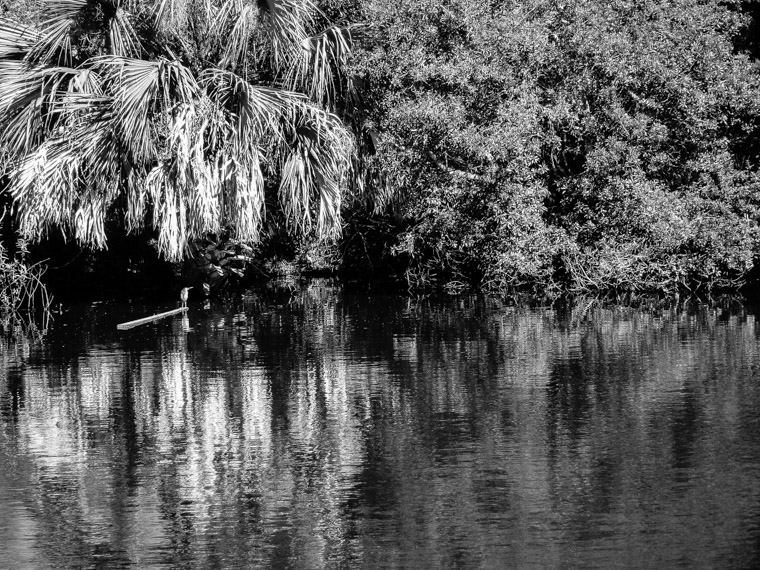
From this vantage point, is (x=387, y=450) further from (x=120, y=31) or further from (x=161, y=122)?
(x=120, y=31)

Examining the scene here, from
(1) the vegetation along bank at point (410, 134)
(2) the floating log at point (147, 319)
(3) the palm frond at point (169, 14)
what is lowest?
(2) the floating log at point (147, 319)

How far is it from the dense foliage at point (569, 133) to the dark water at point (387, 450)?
3901mm

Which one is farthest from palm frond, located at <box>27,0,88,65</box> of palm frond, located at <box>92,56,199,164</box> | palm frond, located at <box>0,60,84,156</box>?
palm frond, located at <box>92,56,199,164</box>

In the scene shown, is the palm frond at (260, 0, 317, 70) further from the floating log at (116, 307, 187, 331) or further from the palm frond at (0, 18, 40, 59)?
the floating log at (116, 307, 187, 331)

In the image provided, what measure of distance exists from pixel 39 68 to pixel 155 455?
357 inches

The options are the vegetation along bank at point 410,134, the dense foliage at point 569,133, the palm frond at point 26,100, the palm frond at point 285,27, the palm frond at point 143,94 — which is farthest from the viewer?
the dense foliage at point 569,133

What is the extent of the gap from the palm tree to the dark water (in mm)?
2200

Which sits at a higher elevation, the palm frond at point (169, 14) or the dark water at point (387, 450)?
the palm frond at point (169, 14)

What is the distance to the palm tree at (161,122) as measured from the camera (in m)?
14.5

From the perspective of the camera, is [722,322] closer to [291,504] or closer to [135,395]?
[135,395]

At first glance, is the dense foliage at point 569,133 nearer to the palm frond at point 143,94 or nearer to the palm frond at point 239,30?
the palm frond at point 239,30

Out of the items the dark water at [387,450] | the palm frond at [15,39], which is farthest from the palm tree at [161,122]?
the dark water at [387,450]

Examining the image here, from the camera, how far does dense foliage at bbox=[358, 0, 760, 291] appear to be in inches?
667

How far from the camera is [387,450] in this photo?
25.0ft
